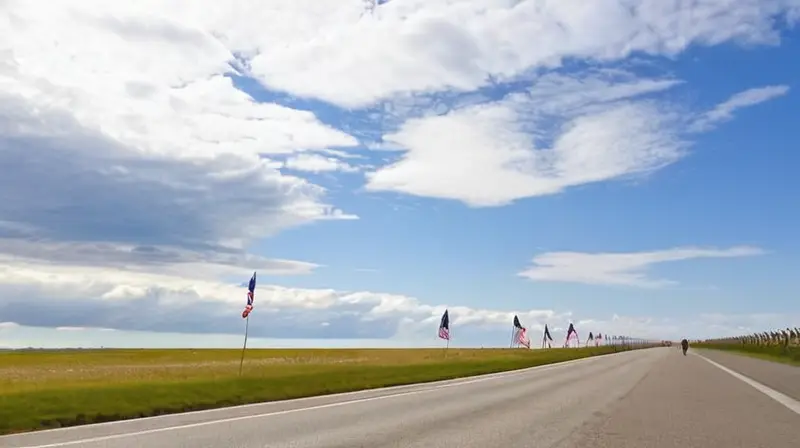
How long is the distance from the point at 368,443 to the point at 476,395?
11899mm

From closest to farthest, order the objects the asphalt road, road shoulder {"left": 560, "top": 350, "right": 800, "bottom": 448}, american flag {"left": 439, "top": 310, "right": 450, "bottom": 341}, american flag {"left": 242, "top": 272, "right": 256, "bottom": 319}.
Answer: the asphalt road, road shoulder {"left": 560, "top": 350, "right": 800, "bottom": 448}, american flag {"left": 242, "top": 272, "right": 256, "bottom": 319}, american flag {"left": 439, "top": 310, "right": 450, "bottom": 341}

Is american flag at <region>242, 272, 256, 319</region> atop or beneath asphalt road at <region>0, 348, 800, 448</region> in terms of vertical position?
atop

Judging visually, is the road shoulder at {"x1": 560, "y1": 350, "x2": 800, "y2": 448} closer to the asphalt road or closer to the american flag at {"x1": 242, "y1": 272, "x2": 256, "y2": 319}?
the asphalt road

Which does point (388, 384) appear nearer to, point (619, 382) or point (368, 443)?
point (619, 382)

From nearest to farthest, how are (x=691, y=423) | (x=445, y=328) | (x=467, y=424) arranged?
(x=467, y=424), (x=691, y=423), (x=445, y=328)

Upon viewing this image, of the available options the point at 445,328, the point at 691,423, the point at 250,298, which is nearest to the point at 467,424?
the point at 691,423

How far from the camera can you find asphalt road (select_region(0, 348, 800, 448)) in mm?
12617

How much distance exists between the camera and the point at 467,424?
1523 cm

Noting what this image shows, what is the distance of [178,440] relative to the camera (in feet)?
41.6

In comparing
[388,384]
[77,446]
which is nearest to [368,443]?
[77,446]

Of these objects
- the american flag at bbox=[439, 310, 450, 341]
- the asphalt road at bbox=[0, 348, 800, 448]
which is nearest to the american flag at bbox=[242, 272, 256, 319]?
the asphalt road at bbox=[0, 348, 800, 448]

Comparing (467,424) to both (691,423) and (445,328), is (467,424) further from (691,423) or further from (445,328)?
(445,328)

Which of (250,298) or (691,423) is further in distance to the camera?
(250,298)

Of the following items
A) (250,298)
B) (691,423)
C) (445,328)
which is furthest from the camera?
(445,328)
